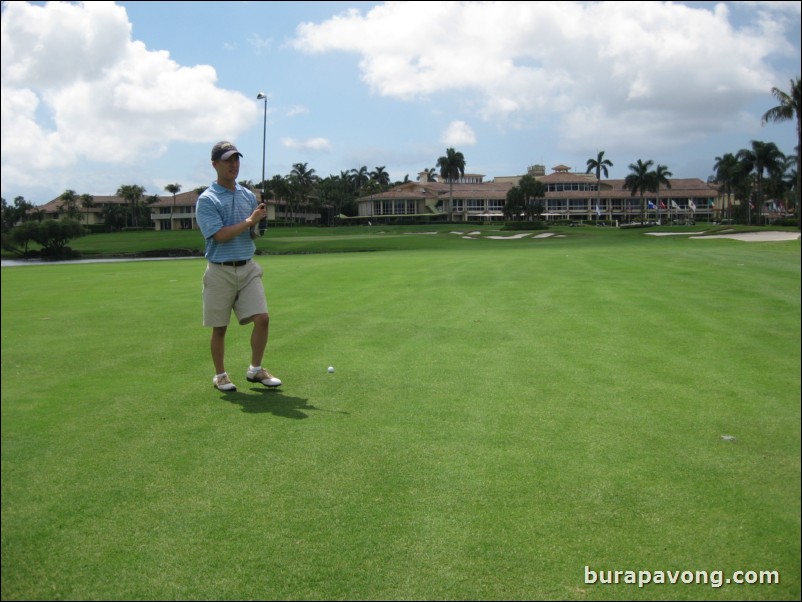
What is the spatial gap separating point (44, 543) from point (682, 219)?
3.28 m

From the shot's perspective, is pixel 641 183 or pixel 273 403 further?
pixel 273 403

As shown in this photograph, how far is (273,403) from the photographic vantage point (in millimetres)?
5598

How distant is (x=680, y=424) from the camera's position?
13.8ft

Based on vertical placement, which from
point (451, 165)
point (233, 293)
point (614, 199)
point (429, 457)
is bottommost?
point (429, 457)

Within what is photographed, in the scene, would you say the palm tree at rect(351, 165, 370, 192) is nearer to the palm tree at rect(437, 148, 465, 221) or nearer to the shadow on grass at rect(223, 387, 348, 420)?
the palm tree at rect(437, 148, 465, 221)

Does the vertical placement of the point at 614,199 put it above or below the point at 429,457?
above

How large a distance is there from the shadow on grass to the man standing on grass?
13 centimetres

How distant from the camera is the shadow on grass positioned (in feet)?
17.3

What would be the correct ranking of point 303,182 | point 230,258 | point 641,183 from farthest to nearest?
1. point 303,182
2. point 230,258
3. point 641,183

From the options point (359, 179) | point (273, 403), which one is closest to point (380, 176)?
point (359, 179)

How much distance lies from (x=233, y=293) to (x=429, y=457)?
2.13 meters

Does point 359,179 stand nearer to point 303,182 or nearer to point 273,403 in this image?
point 303,182

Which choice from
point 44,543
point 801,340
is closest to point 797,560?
point 801,340

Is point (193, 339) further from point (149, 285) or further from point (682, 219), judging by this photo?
point (682, 219)
